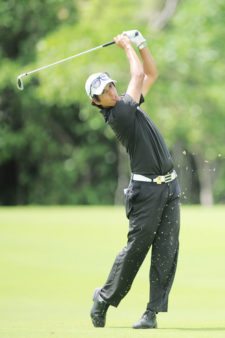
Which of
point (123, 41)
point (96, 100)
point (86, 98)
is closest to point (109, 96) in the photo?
point (96, 100)

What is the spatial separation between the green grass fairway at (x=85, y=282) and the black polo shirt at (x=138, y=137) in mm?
1205

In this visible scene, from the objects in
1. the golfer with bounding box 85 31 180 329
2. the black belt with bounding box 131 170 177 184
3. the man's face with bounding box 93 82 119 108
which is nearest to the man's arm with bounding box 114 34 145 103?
the golfer with bounding box 85 31 180 329

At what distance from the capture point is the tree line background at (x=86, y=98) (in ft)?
149

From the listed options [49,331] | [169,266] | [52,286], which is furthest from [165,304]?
[52,286]

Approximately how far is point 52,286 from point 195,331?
435 cm

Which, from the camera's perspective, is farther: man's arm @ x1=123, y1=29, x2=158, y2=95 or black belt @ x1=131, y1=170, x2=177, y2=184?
man's arm @ x1=123, y1=29, x2=158, y2=95

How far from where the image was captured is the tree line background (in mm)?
45375

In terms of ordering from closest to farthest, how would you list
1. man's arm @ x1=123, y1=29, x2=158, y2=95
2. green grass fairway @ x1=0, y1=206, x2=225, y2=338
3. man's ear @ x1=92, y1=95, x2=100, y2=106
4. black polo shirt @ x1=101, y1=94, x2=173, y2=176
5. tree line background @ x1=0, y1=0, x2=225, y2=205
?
black polo shirt @ x1=101, y1=94, x2=173, y2=176, man's ear @ x1=92, y1=95, x2=100, y2=106, green grass fairway @ x1=0, y1=206, x2=225, y2=338, man's arm @ x1=123, y1=29, x2=158, y2=95, tree line background @ x1=0, y1=0, x2=225, y2=205

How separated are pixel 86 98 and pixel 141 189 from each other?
37.7m

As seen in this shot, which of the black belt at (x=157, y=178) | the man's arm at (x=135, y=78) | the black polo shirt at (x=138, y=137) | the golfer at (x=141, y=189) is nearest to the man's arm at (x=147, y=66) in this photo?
the golfer at (x=141, y=189)

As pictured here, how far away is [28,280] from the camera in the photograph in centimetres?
1311

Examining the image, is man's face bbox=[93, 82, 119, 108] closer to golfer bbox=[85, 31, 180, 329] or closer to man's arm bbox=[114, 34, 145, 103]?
Result: golfer bbox=[85, 31, 180, 329]

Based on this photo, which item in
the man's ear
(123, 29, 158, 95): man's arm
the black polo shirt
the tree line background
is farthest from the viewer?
the tree line background

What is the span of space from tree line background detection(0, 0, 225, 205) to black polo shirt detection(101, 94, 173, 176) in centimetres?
3109
